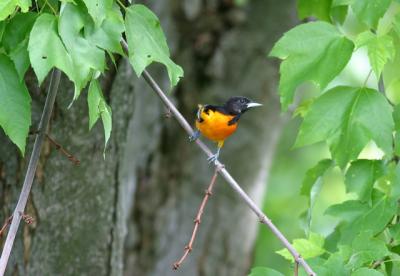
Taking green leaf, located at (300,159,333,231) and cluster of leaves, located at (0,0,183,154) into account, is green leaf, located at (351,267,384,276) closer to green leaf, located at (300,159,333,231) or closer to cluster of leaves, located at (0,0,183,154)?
green leaf, located at (300,159,333,231)

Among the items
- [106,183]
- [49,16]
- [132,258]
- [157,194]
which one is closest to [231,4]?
[157,194]

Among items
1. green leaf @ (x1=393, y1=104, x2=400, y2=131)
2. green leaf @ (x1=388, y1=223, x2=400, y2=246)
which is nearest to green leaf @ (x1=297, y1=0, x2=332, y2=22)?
A: green leaf @ (x1=393, y1=104, x2=400, y2=131)

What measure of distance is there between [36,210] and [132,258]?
2756mm

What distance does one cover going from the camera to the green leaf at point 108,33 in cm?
238

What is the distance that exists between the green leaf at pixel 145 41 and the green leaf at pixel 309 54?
50 cm

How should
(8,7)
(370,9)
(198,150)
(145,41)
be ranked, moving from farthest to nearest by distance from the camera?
(198,150) < (370,9) < (145,41) < (8,7)

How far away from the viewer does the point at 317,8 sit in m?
3.55

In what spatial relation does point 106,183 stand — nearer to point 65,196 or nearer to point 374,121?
point 65,196

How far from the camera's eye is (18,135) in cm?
242

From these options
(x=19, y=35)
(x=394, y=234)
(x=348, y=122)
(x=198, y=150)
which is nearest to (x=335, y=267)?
(x=394, y=234)

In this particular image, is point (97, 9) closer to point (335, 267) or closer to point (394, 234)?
point (335, 267)

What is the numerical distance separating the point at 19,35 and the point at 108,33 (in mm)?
297

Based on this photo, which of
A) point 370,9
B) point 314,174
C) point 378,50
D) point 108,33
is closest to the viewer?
point 108,33

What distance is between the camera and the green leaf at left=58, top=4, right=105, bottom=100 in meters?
2.32
